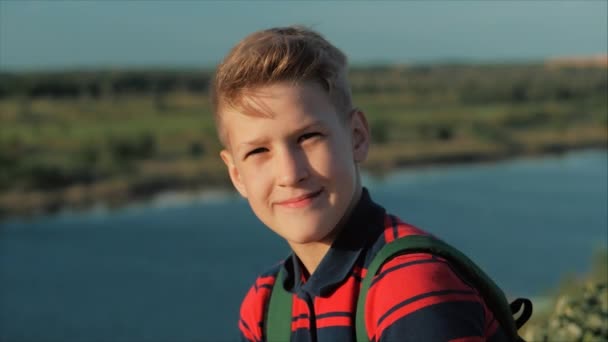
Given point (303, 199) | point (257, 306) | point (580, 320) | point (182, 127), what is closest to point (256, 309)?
point (257, 306)

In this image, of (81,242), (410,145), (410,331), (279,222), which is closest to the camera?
(410,331)

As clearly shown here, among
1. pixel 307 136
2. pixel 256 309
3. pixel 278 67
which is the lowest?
pixel 256 309

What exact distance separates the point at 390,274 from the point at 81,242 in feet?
47.6

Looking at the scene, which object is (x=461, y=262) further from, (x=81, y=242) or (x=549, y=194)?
(x=549, y=194)

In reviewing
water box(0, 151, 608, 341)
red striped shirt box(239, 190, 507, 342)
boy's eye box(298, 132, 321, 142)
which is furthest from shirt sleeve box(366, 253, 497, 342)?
water box(0, 151, 608, 341)

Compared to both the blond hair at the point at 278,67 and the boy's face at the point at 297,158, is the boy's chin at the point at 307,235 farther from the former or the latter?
the blond hair at the point at 278,67

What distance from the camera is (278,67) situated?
150 cm

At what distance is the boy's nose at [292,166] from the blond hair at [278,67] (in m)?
0.09

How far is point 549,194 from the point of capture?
757 inches

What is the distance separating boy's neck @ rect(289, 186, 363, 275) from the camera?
1596 millimetres

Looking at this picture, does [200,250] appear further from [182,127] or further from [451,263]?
[182,127]

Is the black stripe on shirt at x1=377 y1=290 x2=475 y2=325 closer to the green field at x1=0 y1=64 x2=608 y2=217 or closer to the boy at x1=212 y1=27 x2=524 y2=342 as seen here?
the boy at x1=212 y1=27 x2=524 y2=342

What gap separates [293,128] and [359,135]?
0.21 meters

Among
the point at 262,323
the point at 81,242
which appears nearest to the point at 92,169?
the point at 81,242
